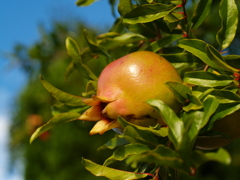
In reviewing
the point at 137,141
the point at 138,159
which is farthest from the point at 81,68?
the point at 138,159

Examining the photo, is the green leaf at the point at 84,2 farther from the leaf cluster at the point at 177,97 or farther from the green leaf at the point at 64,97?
the green leaf at the point at 64,97

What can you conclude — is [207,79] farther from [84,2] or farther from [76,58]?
[84,2]

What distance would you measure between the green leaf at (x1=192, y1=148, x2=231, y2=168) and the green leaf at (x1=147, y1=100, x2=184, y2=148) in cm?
4

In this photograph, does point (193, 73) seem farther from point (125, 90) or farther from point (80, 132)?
point (80, 132)

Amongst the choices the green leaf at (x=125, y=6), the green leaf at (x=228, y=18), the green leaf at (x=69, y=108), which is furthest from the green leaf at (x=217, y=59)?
the green leaf at (x=69, y=108)

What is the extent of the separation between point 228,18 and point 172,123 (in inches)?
12.6

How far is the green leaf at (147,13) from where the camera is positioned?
0.71 m

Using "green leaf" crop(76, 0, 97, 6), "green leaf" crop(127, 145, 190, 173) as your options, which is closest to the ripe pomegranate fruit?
"green leaf" crop(127, 145, 190, 173)

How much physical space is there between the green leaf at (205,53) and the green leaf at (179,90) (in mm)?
74

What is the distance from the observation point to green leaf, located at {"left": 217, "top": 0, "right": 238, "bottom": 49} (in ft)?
2.30

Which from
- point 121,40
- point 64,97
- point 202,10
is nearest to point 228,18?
point 202,10

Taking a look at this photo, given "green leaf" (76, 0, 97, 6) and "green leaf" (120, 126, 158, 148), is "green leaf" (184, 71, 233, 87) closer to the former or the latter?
"green leaf" (120, 126, 158, 148)

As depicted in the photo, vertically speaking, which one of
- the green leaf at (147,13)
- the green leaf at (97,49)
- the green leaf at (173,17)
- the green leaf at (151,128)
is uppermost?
the green leaf at (147,13)

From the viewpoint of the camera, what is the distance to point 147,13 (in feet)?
2.39
